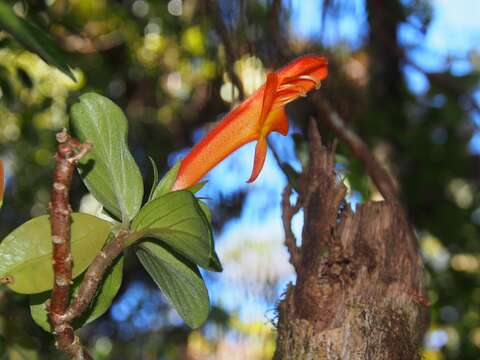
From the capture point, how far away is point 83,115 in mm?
674

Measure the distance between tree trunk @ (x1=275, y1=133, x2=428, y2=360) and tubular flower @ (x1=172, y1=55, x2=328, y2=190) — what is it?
0.54 ft

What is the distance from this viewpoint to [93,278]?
0.59m

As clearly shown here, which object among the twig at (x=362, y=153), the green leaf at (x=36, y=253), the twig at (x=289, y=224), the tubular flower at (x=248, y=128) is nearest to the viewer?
the green leaf at (x=36, y=253)

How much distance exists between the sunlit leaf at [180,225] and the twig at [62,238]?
90mm

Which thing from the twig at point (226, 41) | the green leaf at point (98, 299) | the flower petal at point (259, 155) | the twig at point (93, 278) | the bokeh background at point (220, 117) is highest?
the twig at point (93, 278)

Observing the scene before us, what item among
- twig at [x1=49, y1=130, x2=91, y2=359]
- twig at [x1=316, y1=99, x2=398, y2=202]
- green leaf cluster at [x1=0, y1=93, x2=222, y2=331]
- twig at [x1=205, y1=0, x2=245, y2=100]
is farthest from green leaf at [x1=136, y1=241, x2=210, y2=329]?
twig at [x1=205, y1=0, x2=245, y2=100]

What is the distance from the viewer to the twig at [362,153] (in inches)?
39.8

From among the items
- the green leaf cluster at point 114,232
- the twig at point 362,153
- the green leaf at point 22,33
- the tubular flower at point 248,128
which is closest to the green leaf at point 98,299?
the green leaf cluster at point 114,232

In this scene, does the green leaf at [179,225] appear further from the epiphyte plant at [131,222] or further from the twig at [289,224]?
the twig at [289,224]

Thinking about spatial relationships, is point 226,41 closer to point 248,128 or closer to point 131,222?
point 248,128

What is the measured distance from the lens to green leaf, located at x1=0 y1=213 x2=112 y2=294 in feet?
2.00

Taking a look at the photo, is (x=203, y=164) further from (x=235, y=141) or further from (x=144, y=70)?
(x=144, y=70)

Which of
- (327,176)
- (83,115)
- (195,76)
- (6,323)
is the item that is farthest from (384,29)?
(83,115)

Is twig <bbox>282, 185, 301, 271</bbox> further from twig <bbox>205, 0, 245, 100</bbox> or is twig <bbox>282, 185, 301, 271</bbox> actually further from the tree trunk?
twig <bbox>205, 0, 245, 100</bbox>
